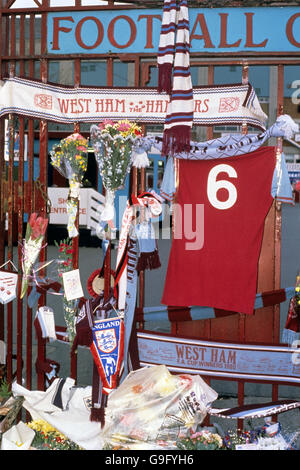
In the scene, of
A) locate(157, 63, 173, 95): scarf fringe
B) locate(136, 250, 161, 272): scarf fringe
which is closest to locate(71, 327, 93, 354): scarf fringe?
locate(136, 250, 161, 272): scarf fringe

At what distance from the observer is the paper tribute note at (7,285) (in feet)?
17.6

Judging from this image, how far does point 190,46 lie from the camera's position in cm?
500

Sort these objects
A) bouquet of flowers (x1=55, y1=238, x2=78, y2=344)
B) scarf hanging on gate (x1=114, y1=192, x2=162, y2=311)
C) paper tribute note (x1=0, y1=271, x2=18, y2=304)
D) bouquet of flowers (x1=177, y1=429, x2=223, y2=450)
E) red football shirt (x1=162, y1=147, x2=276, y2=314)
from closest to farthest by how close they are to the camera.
Answer: bouquet of flowers (x1=177, y1=429, x2=223, y2=450) → scarf hanging on gate (x1=114, y1=192, x2=162, y2=311) → red football shirt (x1=162, y1=147, x2=276, y2=314) → bouquet of flowers (x1=55, y1=238, x2=78, y2=344) → paper tribute note (x1=0, y1=271, x2=18, y2=304)

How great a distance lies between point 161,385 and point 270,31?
11.5 feet

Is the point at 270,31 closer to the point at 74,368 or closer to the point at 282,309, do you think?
the point at 74,368

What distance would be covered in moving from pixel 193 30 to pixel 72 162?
1.79m

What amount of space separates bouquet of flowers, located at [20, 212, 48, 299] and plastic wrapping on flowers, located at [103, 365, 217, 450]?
59.8 inches

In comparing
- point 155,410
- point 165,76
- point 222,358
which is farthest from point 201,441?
point 165,76

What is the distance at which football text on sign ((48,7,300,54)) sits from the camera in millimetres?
4871

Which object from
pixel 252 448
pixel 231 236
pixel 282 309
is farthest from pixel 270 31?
pixel 282 309

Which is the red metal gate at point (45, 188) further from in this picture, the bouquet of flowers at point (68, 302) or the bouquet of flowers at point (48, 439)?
the bouquet of flowers at point (48, 439)

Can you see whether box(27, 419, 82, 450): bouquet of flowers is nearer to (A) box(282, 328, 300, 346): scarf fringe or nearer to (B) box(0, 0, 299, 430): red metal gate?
(B) box(0, 0, 299, 430): red metal gate

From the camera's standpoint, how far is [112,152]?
463cm

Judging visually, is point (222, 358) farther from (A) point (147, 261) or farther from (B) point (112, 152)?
(B) point (112, 152)
